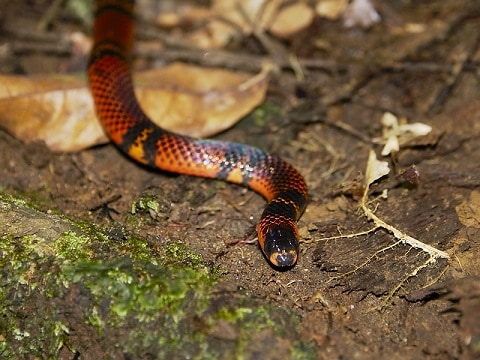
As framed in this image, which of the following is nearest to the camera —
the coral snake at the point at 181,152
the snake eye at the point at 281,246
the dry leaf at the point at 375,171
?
the snake eye at the point at 281,246

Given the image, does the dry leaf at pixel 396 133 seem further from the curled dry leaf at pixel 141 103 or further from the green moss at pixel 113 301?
the green moss at pixel 113 301

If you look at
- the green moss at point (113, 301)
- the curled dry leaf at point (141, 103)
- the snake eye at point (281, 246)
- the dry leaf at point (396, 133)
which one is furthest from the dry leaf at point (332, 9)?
the green moss at point (113, 301)

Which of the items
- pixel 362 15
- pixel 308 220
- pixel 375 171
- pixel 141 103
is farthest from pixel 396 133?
pixel 141 103

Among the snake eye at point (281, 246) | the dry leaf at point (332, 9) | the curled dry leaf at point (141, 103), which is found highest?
the dry leaf at point (332, 9)

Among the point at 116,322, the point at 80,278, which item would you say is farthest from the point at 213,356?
the point at 80,278

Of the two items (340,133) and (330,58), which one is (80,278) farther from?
(330,58)
